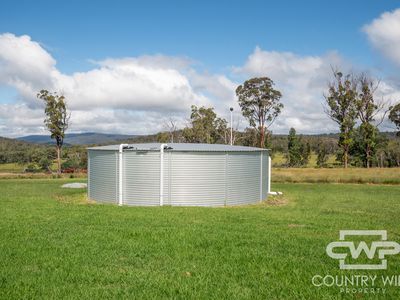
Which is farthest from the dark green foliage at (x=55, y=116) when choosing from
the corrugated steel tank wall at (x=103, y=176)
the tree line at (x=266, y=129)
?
the corrugated steel tank wall at (x=103, y=176)

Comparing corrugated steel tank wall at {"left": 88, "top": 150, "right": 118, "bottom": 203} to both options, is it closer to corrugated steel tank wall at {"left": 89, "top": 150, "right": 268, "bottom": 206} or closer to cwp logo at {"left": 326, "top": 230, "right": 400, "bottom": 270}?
corrugated steel tank wall at {"left": 89, "top": 150, "right": 268, "bottom": 206}

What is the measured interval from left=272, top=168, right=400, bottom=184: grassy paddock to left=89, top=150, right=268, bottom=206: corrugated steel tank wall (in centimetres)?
1890

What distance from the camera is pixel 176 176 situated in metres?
18.8

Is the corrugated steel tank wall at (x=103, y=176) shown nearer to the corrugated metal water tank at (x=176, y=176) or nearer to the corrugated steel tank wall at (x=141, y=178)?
the corrugated metal water tank at (x=176, y=176)

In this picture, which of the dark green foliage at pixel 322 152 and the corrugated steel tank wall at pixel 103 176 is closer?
the corrugated steel tank wall at pixel 103 176

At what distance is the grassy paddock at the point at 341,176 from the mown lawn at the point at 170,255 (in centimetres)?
2325

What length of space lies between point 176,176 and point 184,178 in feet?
1.22

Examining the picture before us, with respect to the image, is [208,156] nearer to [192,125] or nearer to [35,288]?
[35,288]

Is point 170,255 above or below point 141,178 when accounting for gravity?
below

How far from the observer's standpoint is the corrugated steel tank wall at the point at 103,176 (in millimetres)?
19750

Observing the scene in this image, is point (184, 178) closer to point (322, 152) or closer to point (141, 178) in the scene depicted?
point (141, 178)

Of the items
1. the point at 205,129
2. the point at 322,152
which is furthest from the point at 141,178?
the point at 322,152

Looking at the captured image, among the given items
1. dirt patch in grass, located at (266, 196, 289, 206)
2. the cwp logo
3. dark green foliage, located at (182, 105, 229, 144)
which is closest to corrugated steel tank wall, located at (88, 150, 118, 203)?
dirt patch in grass, located at (266, 196, 289, 206)

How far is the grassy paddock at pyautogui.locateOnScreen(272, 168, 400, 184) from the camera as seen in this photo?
3622 centimetres
